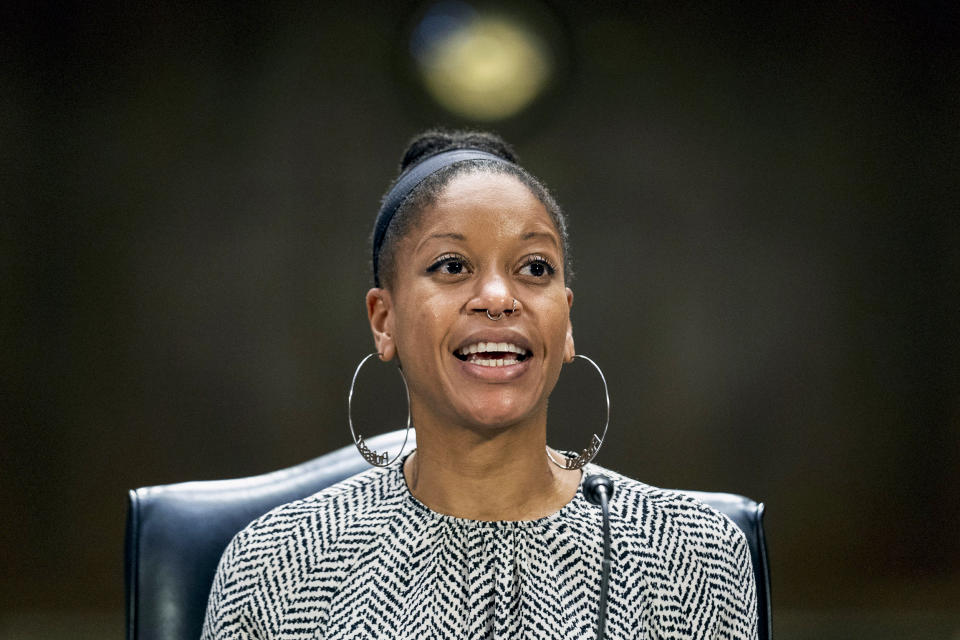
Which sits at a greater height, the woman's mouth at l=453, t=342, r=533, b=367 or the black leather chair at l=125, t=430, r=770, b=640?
the woman's mouth at l=453, t=342, r=533, b=367

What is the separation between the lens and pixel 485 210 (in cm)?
121

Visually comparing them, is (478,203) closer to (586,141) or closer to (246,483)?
(246,483)

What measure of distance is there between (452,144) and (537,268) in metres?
0.29

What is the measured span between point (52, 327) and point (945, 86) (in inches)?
134

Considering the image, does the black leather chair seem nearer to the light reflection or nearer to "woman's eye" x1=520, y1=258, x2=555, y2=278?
"woman's eye" x1=520, y1=258, x2=555, y2=278

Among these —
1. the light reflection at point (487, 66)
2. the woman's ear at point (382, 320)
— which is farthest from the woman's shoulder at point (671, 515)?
the light reflection at point (487, 66)

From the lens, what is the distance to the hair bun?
4.57 feet

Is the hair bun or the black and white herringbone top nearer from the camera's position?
the black and white herringbone top

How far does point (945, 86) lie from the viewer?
3.40 metres

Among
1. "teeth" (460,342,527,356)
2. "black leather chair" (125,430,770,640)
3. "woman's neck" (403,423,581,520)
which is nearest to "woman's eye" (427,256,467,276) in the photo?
"teeth" (460,342,527,356)

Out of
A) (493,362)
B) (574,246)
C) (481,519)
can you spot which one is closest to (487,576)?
(481,519)

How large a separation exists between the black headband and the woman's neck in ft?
0.92

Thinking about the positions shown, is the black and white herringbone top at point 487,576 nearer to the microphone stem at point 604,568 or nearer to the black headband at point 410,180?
the microphone stem at point 604,568

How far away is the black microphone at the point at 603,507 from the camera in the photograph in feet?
3.75
